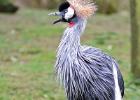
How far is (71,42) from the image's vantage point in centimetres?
625

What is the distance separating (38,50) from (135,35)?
4.68m

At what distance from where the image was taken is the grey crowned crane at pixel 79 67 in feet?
20.4

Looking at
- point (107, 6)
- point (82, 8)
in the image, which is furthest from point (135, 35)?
point (107, 6)

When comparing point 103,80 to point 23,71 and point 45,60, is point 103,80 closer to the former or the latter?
point 23,71

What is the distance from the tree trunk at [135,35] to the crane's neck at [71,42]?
14.3ft

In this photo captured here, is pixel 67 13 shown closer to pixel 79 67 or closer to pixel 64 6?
pixel 64 6

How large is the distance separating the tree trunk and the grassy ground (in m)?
0.23

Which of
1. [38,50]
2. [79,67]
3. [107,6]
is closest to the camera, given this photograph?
[79,67]

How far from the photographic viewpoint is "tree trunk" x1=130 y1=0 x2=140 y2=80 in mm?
10508

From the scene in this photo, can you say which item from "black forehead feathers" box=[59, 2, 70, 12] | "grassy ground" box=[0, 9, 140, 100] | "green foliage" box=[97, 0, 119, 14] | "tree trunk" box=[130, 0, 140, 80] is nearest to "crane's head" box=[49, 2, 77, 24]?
"black forehead feathers" box=[59, 2, 70, 12]

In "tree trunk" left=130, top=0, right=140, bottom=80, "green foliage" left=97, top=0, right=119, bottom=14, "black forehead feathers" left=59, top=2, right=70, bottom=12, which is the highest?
"black forehead feathers" left=59, top=2, right=70, bottom=12

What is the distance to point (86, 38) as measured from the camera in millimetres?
17516

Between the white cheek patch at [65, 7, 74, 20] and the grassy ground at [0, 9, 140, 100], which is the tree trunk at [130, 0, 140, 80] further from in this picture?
the white cheek patch at [65, 7, 74, 20]

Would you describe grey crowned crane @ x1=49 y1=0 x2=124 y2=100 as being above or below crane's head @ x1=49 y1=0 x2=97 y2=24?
below
